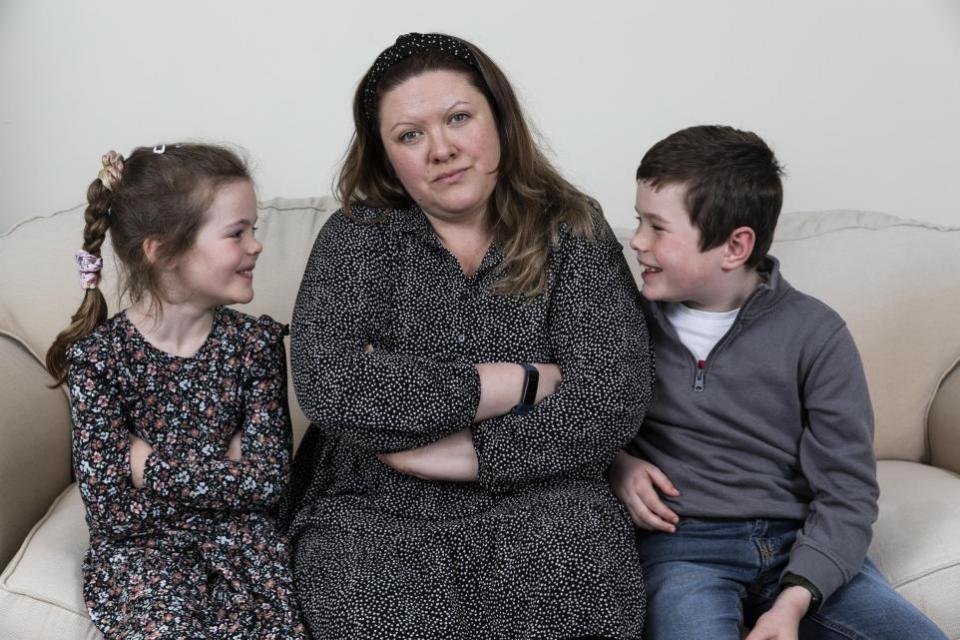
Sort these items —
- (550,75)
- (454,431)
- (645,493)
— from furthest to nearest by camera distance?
(550,75) < (645,493) < (454,431)

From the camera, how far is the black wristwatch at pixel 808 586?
5.56 ft

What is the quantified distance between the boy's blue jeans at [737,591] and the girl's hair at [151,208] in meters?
0.95

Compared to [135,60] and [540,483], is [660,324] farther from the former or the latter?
[135,60]

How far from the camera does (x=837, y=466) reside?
178 cm

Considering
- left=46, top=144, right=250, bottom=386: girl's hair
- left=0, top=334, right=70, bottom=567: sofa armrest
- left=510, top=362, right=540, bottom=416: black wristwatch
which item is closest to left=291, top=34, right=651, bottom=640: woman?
left=510, top=362, right=540, bottom=416: black wristwatch

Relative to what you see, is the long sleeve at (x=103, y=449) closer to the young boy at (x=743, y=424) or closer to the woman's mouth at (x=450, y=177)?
the woman's mouth at (x=450, y=177)

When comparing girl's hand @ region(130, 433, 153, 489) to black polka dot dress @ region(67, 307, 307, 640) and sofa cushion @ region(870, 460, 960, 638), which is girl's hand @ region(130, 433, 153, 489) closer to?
black polka dot dress @ region(67, 307, 307, 640)

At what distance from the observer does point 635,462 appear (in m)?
1.92

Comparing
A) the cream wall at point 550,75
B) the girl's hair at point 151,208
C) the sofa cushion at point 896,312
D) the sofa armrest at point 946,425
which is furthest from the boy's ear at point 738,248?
the cream wall at point 550,75

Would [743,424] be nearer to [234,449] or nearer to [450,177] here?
[450,177]

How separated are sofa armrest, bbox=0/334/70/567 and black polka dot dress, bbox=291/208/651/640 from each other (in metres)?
0.47

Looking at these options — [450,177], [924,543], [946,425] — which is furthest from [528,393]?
[946,425]

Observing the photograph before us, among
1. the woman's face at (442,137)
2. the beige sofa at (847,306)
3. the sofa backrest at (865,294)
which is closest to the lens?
the woman's face at (442,137)

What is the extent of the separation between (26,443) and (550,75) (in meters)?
1.47
